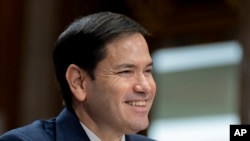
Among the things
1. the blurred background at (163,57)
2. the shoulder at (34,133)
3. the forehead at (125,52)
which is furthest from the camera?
the blurred background at (163,57)

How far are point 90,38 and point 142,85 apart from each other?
A: 243mm

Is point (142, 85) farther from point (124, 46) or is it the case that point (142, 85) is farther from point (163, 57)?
point (163, 57)

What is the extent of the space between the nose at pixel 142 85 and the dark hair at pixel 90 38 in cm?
16

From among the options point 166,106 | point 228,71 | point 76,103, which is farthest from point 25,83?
point 76,103

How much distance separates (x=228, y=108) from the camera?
245 inches

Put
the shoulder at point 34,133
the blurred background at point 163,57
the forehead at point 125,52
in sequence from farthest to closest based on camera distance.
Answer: the blurred background at point 163,57 → the forehead at point 125,52 → the shoulder at point 34,133

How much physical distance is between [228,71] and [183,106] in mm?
571

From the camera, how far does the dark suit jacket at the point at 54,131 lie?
2434 millimetres

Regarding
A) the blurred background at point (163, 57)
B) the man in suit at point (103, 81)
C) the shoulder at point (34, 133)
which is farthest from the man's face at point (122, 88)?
the blurred background at point (163, 57)

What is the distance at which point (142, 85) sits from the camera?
2.49 m

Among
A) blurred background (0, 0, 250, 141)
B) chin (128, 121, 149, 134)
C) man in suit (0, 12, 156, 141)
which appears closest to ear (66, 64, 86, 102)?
man in suit (0, 12, 156, 141)

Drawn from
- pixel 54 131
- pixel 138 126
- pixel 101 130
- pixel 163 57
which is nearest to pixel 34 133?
pixel 54 131

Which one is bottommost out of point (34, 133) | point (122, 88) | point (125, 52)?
point (34, 133)

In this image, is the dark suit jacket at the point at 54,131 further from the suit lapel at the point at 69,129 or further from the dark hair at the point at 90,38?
the dark hair at the point at 90,38
